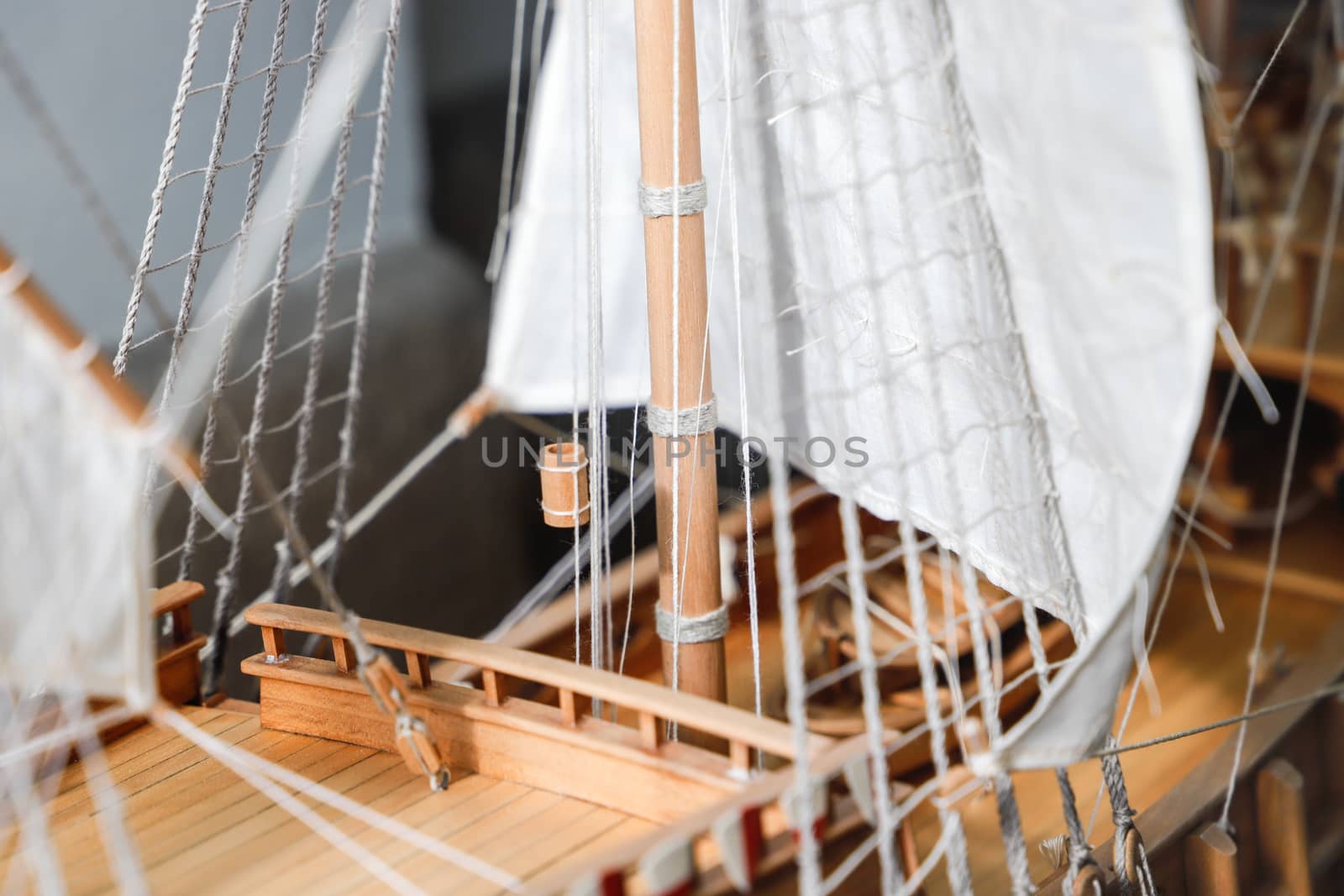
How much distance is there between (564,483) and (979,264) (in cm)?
58

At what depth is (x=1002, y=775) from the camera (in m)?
1.40

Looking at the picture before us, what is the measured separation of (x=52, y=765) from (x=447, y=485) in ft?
6.31

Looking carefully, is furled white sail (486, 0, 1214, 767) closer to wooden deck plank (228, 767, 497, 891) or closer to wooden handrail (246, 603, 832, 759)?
wooden handrail (246, 603, 832, 759)

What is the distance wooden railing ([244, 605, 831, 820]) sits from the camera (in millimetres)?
1460

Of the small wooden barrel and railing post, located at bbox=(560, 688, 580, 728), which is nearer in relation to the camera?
railing post, located at bbox=(560, 688, 580, 728)

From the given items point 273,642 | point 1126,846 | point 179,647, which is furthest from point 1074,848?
point 179,647

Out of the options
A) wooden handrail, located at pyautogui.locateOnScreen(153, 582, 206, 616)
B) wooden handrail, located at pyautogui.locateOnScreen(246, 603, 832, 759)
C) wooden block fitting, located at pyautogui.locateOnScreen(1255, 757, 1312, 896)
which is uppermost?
wooden handrail, located at pyautogui.locateOnScreen(153, 582, 206, 616)

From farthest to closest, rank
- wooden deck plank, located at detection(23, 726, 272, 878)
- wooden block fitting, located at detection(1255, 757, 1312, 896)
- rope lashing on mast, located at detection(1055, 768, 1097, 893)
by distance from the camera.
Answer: wooden block fitting, located at detection(1255, 757, 1312, 896), rope lashing on mast, located at detection(1055, 768, 1097, 893), wooden deck plank, located at detection(23, 726, 272, 878)

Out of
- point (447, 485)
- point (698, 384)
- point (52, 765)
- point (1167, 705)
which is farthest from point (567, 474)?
point (447, 485)

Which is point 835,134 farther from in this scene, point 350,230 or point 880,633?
point 350,230

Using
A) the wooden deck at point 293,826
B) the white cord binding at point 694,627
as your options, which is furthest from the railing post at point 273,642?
the white cord binding at point 694,627

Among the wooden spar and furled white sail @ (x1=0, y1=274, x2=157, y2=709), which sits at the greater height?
the wooden spar

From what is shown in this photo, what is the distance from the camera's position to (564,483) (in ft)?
5.72

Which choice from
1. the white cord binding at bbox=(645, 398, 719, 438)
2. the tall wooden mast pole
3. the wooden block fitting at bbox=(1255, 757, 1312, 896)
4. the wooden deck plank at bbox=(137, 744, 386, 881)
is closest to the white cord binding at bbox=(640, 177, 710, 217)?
the tall wooden mast pole
